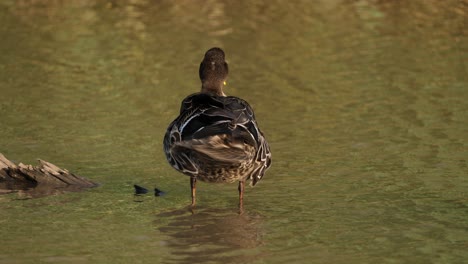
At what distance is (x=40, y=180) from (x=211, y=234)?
2585 millimetres

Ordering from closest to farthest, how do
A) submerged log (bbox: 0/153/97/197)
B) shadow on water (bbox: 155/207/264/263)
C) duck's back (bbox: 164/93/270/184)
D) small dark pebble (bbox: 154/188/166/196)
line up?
shadow on water (bbox: 155/207/264/263) → duck's back (bbox: 164/93/270/184) → small dark pebble (bbox: 154/188/166/196) → submerged log (bbox: 0/153/97/197)

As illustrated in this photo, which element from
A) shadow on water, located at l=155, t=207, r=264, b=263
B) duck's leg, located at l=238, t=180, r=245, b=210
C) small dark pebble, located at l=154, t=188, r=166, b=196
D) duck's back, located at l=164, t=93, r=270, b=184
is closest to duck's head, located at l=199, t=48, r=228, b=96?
duck's back, located at l=164, t=93, r=270, b=184

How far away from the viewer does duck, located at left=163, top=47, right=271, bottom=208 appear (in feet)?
31.1

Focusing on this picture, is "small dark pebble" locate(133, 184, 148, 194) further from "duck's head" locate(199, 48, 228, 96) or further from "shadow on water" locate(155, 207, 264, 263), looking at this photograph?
"duck's head" locate(199, 48, 228, 96)

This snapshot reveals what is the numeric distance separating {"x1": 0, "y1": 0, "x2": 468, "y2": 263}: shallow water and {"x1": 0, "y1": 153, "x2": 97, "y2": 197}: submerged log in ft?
1.00

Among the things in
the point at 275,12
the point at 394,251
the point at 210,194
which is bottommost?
the point at 394,251

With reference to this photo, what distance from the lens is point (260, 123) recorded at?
47.1ft

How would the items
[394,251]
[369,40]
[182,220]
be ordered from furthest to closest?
[369,40] < [182,220] < [394,251]

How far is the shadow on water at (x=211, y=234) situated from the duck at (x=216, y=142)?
0.31 meters

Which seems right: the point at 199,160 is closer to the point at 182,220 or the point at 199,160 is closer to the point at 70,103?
the point at 182,220

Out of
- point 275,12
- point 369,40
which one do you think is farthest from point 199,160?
point 275,12

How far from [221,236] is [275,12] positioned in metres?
13.7

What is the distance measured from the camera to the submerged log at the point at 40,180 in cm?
1135

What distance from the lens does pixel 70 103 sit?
15641 millimetres
